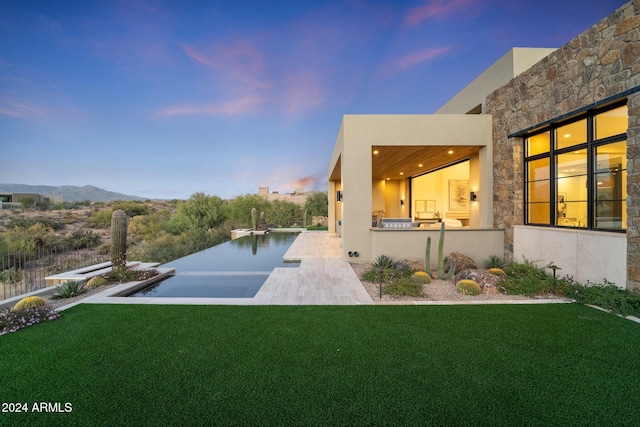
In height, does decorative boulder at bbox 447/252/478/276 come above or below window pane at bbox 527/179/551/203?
below

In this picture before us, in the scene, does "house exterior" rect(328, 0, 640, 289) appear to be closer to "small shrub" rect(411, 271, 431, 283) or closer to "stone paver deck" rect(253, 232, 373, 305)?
"stone paver deck" rect(253, 232, 373, 305)

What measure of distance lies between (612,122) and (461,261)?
12.2 feet

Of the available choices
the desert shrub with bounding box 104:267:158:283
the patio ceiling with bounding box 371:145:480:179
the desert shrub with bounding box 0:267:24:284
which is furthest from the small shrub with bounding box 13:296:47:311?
the patio ceiling with bounding box 371:145:480:179

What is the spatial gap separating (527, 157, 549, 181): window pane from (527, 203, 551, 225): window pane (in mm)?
638

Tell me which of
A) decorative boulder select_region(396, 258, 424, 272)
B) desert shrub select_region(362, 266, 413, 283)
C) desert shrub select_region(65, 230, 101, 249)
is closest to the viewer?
desert shrub select_region(362, 266, 413, 283)

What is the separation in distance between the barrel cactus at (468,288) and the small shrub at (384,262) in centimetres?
185

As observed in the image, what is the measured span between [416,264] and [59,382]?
612 centimetres

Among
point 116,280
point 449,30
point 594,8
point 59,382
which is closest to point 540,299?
point 59,382

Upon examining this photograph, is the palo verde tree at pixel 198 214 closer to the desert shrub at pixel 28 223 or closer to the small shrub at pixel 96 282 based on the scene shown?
the desert shrub at pixel 28 223

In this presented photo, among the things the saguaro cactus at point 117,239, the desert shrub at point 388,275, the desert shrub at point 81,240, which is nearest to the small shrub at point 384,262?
the desert shrub at point 388,275

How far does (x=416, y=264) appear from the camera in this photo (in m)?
6.43

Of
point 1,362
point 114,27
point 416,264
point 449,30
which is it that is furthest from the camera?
point 449,30

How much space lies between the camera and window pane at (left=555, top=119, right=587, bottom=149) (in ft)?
17.1

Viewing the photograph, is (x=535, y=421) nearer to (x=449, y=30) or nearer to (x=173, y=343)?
(x=173, y=343)
